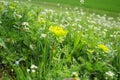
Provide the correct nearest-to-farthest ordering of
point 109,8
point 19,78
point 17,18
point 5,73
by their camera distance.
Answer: point 19,78, point 5,73, point 17,18, point 109,8

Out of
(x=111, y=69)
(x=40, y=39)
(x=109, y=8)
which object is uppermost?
(x=40, y=39)

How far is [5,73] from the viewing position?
435cm

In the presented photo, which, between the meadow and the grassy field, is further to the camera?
the grassy field

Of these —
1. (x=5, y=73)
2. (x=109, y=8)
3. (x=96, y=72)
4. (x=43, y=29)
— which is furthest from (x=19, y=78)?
(x=109, y=8)

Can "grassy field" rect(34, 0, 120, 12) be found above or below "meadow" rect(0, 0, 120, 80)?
below

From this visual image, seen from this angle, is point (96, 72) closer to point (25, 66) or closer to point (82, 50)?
point (82, 50)

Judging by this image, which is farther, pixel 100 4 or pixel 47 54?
pixel 100 4

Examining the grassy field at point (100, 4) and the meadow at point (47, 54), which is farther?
the grassy field at point (100, 4)

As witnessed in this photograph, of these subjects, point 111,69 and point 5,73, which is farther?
point 111,69

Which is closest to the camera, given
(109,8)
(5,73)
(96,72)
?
(5,73)

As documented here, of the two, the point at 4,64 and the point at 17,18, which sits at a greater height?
the point at 17,18

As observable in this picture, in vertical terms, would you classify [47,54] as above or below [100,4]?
above

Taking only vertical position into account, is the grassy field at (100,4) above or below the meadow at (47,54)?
below

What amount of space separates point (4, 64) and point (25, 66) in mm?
277
